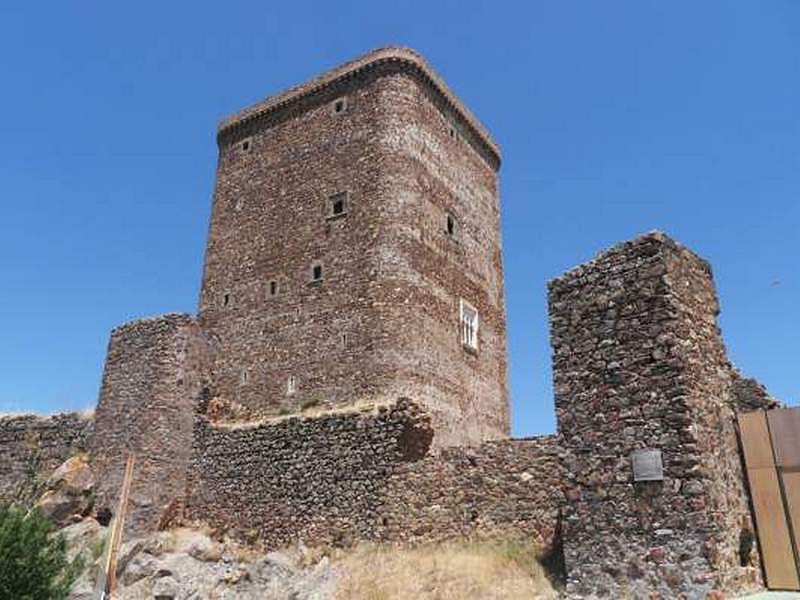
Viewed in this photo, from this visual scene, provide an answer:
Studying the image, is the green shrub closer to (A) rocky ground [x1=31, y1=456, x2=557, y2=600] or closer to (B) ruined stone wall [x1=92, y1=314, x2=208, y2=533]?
(A) rocky ground [x1=31, y1=456, x2=557, y2=600]

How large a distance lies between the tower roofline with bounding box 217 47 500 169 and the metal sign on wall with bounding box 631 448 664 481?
54.2ft

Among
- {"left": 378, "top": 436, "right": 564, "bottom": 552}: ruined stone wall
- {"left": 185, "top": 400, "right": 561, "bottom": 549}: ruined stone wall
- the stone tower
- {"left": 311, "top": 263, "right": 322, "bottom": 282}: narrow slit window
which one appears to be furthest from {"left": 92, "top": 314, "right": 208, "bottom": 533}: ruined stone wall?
{"left": 378, "top": 436, "right": 564, "bottom": 552}: ruined stone wall

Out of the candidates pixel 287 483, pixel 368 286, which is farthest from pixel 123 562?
pixel 368 286

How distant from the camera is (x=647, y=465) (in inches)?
349

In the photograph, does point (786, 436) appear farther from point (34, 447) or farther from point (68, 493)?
point (34, 447)

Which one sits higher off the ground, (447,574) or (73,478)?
(73,478)

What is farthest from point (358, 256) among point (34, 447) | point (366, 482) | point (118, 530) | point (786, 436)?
point (786, 436)

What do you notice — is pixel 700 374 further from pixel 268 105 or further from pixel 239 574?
pixel 268 105

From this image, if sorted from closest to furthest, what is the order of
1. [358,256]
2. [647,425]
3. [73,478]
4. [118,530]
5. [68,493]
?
[647,425] → [118,530] → [68,493] → [73,478] → [358,256]

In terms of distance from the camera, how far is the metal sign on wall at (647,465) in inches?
346

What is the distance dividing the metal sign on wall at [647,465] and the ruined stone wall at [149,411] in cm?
1261

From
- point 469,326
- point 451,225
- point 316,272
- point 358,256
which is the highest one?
point 451,225

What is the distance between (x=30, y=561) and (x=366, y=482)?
6.11 meters

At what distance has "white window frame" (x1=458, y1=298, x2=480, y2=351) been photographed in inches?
877
